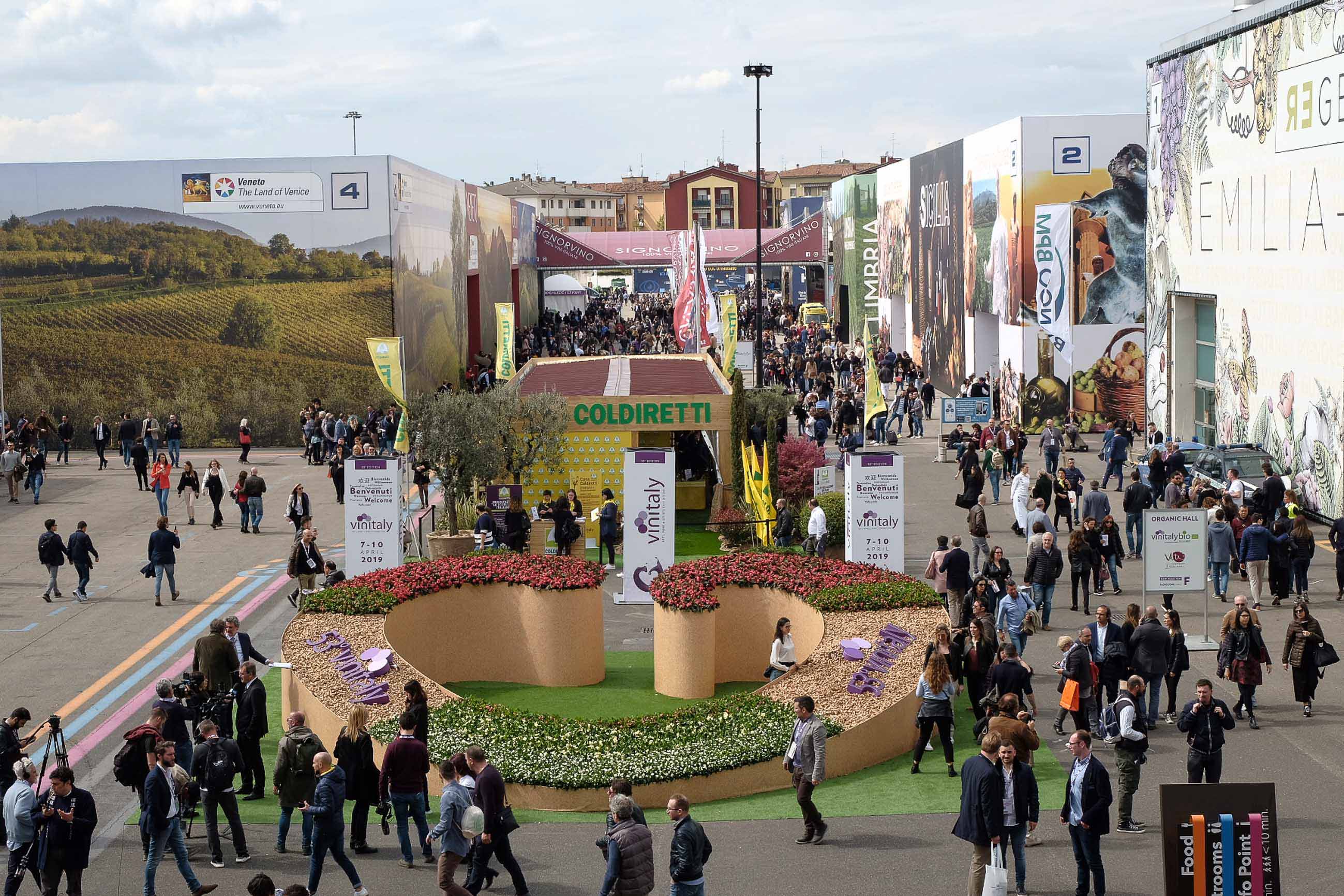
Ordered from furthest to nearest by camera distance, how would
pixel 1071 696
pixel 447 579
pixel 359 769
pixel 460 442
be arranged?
pixel 460 442
pixel 447 579
pixel 1071 696
pixel 359 769

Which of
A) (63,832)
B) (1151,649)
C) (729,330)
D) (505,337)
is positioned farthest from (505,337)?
(63,832)

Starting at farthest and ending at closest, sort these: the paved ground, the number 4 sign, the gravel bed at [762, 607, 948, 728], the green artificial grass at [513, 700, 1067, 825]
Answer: the number 4 sign, the gravel bed at [762, 607, 948, 728], the green artificial grass at [513, 700, 1067, 825], the paved ground

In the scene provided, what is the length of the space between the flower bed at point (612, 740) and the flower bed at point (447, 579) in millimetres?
2977

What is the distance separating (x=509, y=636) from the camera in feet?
58.5

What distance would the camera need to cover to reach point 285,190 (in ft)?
135

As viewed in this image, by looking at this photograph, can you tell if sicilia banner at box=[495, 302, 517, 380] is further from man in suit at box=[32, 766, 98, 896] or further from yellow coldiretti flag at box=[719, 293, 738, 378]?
man in suit at box=[32, 766, 98, 896]

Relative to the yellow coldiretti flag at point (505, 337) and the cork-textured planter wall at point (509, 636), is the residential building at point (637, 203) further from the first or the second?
the cork-textured planter wall at point (509, 636)

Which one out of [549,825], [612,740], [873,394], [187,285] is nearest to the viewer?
[549,825]

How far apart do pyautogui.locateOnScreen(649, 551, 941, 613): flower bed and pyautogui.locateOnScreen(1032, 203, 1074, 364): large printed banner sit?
2153cm

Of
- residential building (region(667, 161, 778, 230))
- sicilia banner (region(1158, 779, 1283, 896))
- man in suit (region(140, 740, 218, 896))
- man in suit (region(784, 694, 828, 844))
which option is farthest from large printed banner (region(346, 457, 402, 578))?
residential building (region(667, 161, 778, 230))

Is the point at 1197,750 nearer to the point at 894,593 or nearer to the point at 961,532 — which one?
the point at 894,593

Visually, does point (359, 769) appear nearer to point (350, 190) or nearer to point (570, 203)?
point (350, 190)

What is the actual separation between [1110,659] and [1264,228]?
17606mm

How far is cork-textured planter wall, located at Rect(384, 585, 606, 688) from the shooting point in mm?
17531
